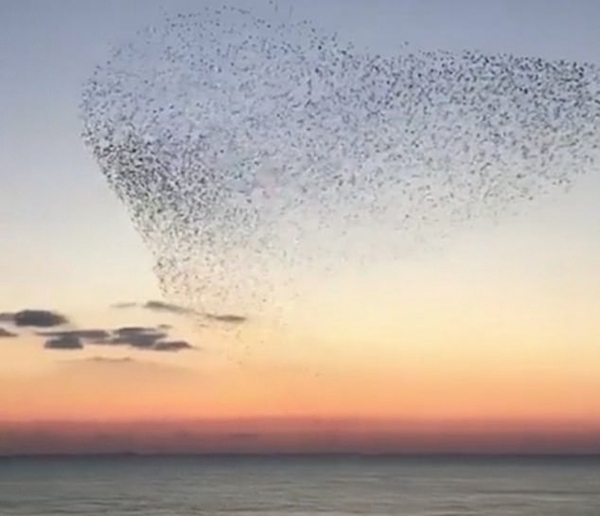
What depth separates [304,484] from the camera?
353ft

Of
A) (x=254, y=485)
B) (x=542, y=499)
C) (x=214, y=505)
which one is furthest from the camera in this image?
(x=254, y=485)

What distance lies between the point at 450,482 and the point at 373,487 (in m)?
12.9

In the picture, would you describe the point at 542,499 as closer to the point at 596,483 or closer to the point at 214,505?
the point at 214,505

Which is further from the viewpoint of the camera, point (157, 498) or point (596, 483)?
point (596, 483)

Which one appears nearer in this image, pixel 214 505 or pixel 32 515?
pixel 32 515

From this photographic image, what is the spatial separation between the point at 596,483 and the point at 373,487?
19.0 metres

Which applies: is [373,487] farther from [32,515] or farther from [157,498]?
[32,515]

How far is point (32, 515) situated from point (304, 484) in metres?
45.5

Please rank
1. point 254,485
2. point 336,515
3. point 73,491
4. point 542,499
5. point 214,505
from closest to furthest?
point 336,515 < point 214,505 < point 542,499 < point 73,491 < point 254,485

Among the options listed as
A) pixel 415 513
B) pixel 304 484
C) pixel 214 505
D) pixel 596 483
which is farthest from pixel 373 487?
pixel 415 513

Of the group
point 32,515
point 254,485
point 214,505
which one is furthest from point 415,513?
point 254,485

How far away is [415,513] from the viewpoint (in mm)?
63719

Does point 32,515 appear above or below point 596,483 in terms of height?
below

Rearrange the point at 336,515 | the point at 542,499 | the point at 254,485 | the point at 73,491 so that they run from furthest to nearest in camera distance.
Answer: the point at 254,485, the point at 73,491, the point at 542,499, the point at 336,515
